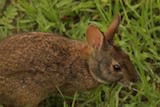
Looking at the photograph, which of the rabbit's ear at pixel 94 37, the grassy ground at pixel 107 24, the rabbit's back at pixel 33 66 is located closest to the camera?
the rabbit's back at pixel 33 66

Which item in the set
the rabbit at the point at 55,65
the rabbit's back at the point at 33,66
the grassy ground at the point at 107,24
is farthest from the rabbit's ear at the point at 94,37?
the grassy ground at the point at 107,24

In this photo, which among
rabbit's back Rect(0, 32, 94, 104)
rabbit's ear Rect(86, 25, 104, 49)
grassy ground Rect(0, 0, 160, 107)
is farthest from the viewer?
grassy ground Rect(0, 0, 160, 107)

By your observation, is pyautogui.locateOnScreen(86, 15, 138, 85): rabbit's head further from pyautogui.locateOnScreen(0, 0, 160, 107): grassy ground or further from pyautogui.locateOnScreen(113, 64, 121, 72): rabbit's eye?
pyautogui.locateOnScreen(0, 0, 160, 107): grassy ground

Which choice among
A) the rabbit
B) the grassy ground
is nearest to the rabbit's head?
the rabbit

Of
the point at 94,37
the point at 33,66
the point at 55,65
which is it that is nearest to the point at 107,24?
the point at 94,37

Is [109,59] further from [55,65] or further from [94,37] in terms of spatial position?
[55,65]

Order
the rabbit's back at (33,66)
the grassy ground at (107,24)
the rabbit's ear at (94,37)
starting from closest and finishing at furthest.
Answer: the rabbit's back at (33,66) < the rabbit's ear at (94,37) < the grassy ground at (107,24)

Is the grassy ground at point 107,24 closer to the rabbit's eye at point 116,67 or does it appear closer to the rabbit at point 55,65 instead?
the rabbit at point 55,65
